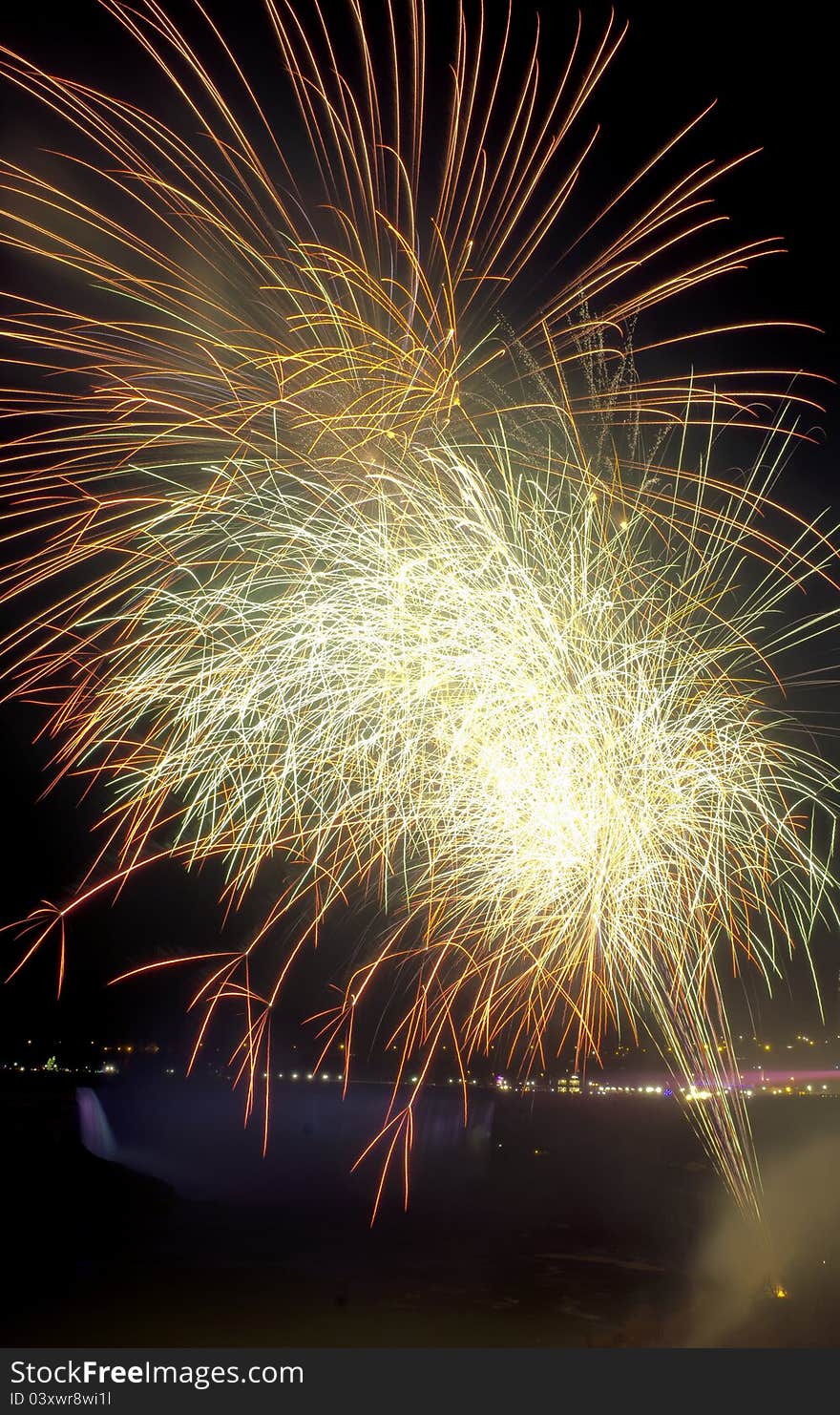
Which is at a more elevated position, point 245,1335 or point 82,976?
point 245,1335

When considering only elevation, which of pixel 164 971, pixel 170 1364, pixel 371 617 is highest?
pixel 371 617

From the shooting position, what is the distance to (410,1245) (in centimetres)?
3133

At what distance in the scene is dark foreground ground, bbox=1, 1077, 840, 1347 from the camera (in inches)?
803

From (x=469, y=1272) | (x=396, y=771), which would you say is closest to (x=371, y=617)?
(x=396, y=771)

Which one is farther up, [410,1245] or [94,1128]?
[410,1245]

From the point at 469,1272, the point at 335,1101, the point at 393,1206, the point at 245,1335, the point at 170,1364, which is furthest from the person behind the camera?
the point at 335,1101

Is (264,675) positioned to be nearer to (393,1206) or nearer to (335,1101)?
(393,1206)

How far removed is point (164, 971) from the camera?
277 ft

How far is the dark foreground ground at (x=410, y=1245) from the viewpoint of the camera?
2041cm

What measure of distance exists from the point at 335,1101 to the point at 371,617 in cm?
9210

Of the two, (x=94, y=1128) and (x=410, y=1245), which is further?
(x=94, y=1128)

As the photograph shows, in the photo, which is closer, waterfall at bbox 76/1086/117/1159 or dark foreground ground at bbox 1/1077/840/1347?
dark foreground ground at bbox 1/1077/840/1347

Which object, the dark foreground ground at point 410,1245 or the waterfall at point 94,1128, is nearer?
the dark foreground ground at point 410,1245

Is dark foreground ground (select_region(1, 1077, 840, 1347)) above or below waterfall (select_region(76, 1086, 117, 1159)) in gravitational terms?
above
